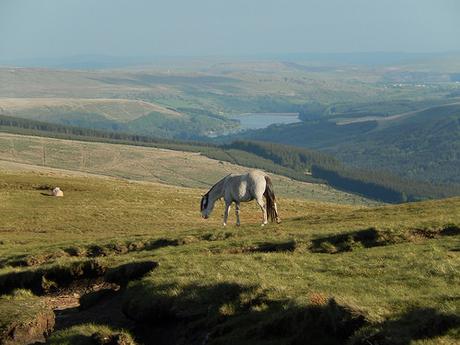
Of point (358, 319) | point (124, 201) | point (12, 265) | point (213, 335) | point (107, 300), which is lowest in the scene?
point (124, 201)

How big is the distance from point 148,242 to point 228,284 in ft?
53.3

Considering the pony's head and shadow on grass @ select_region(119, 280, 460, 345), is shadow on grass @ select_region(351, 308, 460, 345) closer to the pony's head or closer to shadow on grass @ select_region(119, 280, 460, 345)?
shadow on grass @ select_region(119, 280, 460, 345)

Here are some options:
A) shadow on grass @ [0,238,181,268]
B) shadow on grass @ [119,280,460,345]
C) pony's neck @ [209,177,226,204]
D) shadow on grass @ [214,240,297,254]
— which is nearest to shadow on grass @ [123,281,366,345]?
shadow on grass @ [119,280,460,345]

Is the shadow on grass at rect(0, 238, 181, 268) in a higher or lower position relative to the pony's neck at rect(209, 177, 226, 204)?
lower

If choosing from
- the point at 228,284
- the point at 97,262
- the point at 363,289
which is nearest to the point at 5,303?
the point at 97,262

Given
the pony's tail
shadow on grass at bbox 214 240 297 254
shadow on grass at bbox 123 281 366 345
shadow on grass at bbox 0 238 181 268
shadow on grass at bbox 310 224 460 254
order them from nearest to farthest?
shadow on grass at bbox 123 281 366 345 < shadow on grass at bbox 310 224 460 254 < shadow on grass at bbox 214 240 297 254 < shadow on grass at bbox 0 238 181 268 < the pony's tail

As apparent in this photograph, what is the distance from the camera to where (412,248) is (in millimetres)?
23406

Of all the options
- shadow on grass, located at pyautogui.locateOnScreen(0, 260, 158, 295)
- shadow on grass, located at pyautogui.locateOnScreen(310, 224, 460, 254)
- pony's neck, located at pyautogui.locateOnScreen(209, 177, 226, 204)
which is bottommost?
shadow on grass, located at pyautogui.locateOnScreen(0, 260, 158, 295)

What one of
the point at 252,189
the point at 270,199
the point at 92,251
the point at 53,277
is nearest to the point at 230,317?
the point at 53,277

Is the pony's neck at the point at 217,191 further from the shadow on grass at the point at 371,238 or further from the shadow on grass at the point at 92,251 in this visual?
the shadow on grass at the point at 371,238

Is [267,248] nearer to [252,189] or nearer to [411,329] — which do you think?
[252,189]

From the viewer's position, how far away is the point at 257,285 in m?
17.3

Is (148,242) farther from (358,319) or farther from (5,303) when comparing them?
(358,319)

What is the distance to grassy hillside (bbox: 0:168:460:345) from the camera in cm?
1361
